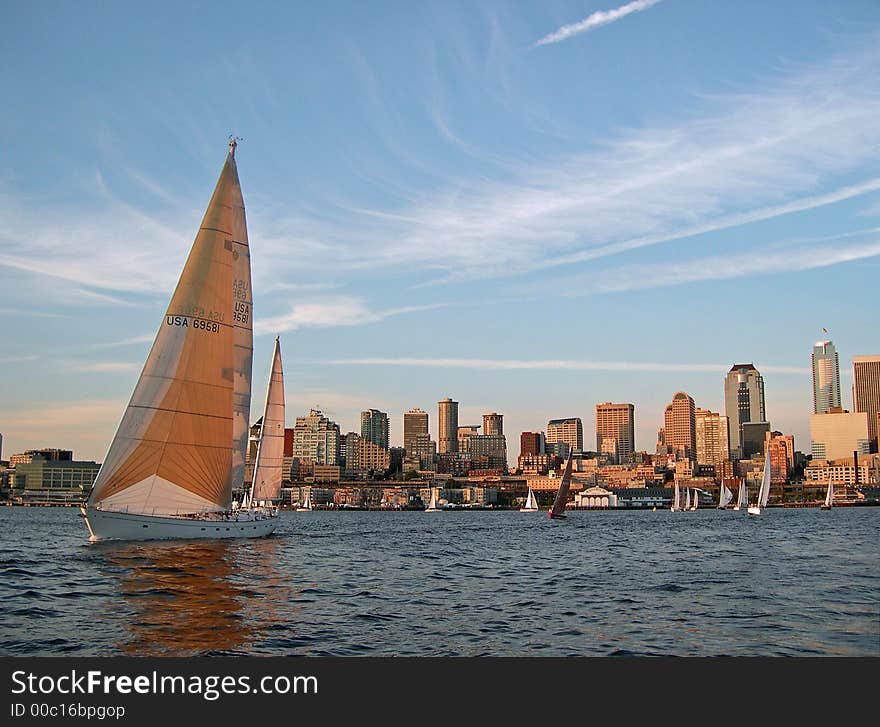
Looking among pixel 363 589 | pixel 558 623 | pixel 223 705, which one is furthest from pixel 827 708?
pixel 363 589

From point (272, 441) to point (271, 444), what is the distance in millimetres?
365

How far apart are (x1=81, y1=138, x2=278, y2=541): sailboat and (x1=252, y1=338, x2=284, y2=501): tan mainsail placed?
55.5 feet

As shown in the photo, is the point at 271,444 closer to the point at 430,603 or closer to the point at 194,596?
the point at 194,596

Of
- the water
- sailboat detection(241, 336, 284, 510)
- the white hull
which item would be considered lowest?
the water

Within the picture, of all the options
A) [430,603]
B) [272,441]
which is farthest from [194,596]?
[272,441]

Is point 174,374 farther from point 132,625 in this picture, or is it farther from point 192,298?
point 132,625

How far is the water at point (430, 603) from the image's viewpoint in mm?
21922

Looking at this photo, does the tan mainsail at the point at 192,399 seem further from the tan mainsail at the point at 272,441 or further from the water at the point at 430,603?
the tan mainsail at the point at 272,441

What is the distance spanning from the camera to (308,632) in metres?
24.0

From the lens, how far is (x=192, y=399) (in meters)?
54.2

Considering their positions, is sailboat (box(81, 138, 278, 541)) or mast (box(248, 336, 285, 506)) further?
mast (box(248, 336, 285, 506))

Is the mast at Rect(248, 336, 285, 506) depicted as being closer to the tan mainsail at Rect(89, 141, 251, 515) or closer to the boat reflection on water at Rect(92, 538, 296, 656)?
the tan mainsail at Rect(89, 141, 251, 515)

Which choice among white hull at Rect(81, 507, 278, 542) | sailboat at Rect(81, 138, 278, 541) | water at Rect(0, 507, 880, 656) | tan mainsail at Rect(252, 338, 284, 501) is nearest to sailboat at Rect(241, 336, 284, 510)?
tan mainsail at Rect(252, 338, 284, 501)

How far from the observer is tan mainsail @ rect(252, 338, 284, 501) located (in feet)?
255
